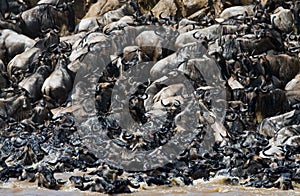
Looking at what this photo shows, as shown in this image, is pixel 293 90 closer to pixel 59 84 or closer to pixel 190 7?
pixel 59 84

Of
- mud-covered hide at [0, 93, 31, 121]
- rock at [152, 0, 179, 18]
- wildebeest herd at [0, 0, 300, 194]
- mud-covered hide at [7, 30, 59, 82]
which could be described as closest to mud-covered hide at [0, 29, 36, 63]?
wildebeest herd at [0, 0, 300, 194]

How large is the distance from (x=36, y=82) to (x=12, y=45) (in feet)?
20.7

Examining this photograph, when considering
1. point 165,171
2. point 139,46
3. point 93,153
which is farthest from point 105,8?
point 165,171

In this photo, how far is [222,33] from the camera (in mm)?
34375

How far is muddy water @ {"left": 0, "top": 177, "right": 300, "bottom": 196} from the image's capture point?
18734mm

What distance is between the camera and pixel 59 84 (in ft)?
108

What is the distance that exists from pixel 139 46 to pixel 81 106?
5.40m

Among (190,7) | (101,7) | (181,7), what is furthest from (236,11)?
(101,7)

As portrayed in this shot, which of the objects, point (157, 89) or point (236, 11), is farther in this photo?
point (236, 11)

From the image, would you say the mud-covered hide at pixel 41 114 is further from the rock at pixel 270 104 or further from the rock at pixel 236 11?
the rock at pixel 236 11

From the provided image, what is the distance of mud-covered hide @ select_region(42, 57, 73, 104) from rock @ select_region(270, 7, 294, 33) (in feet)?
35.0

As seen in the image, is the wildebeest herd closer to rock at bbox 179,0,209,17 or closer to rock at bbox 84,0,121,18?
rock at bbox 179,0,209,17

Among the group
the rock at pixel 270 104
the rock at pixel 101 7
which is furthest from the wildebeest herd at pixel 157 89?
the rock at pixel 101 7

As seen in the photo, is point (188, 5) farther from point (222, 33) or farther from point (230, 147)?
point (230, 147)
